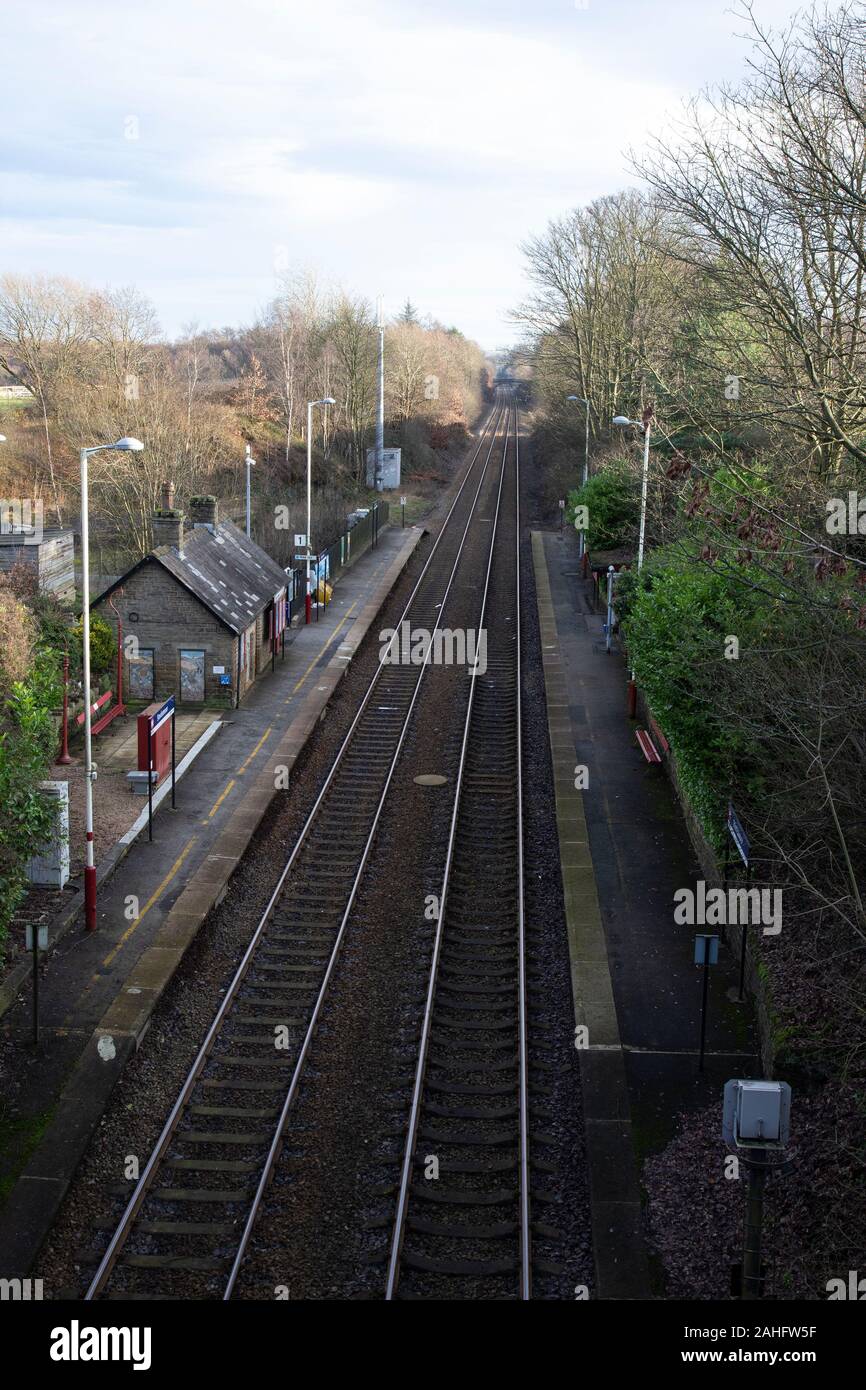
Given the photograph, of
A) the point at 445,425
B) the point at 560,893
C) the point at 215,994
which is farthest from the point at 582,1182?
the point at 445,425

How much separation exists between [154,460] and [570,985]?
1178 inches

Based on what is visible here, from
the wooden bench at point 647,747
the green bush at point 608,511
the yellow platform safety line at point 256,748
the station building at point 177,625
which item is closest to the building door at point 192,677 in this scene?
the station building at point 177,625

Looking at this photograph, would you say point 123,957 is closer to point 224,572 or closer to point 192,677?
point 192,677

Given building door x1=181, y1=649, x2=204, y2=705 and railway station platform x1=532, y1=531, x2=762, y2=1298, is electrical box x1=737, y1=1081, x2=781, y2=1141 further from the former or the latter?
building door x1=181, y1=649, x2=204, y2=705

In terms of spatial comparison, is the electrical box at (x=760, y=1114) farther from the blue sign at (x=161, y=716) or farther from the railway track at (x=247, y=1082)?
the blue sign at (x=161, y=716)

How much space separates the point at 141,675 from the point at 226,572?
3694mm

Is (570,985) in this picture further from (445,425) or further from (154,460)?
(445,425)

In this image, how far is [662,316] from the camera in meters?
39.2

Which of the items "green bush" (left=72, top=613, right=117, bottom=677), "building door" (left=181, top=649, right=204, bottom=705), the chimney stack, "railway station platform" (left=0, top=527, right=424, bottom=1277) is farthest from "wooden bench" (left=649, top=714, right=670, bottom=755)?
"green bush" (left=72, top=613, right=117, bottom=677)

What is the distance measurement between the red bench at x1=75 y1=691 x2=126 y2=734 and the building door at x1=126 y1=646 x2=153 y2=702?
65 cm

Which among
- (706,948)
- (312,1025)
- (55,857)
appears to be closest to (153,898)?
(55,857)

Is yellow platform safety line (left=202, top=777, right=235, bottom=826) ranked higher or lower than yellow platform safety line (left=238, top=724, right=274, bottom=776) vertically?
lower

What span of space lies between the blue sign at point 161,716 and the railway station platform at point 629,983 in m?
7.00

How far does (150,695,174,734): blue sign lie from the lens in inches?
765
